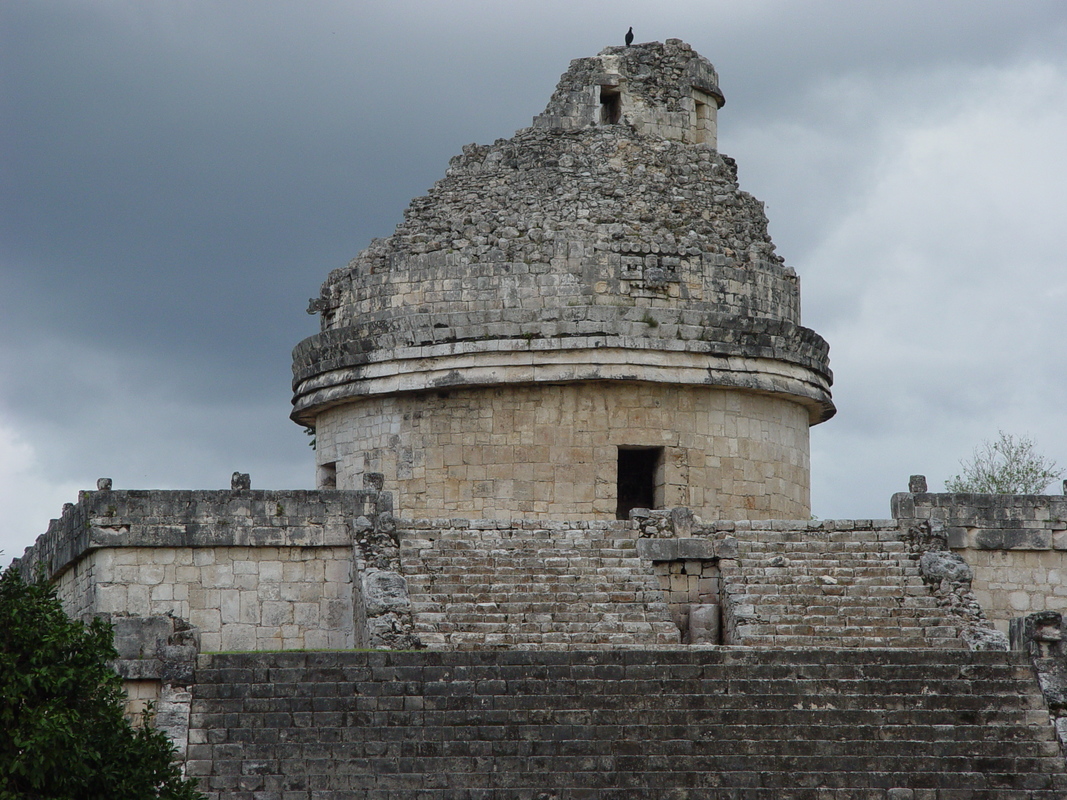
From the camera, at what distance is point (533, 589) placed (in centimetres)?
2072

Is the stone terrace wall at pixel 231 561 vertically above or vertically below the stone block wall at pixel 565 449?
below

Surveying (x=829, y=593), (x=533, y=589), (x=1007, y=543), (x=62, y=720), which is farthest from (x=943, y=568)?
(x=62, y=720)

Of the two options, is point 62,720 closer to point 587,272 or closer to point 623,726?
point 623,726

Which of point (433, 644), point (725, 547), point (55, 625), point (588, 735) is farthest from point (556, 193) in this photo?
point (55, 625)

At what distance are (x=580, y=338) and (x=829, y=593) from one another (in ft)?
18.8

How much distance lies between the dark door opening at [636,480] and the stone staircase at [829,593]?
334 cm

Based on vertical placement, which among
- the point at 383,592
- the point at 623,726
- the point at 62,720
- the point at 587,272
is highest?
the point at 587,272

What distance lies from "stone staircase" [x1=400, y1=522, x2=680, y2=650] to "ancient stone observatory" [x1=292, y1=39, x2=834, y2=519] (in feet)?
8.18

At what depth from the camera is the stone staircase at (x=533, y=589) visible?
19.8m

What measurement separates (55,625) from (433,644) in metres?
5.83

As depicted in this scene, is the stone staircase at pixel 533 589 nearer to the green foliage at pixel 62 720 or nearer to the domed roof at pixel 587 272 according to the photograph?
the domed roof at pixel 587 272

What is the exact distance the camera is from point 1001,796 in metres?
16.5

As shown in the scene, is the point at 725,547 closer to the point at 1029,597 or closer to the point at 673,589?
the point at 673,589

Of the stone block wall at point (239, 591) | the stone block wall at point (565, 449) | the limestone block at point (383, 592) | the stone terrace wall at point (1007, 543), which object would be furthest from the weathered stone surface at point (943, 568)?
the stone block wall at point (239, 591)
